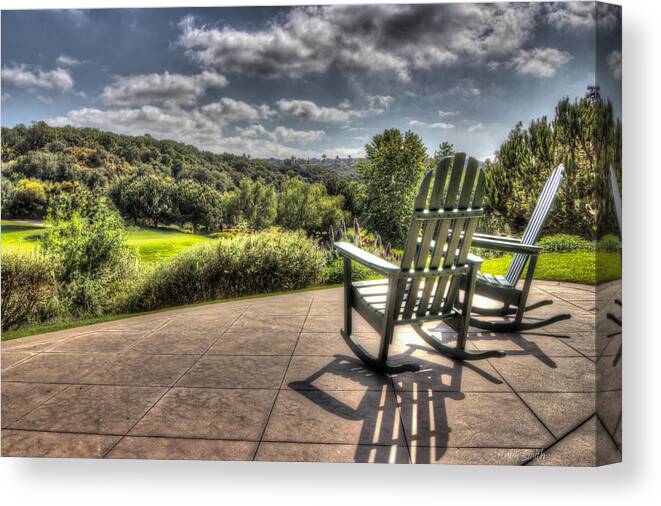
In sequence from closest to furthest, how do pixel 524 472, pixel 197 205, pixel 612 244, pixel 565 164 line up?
pixel 524 472, pixel 612 244, pixel 197 205, pixel 565 164

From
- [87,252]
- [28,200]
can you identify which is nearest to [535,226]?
[87,252]

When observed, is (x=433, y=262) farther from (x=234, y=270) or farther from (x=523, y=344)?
(x=234, y=270)

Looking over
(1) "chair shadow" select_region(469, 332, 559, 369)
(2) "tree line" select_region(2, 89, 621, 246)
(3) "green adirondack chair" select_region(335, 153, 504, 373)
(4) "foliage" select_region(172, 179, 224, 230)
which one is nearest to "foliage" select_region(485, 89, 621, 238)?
(2) "tree line" select_region(2, 89, 621, 246)

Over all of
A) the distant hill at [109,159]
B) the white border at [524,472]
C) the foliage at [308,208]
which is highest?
the distant hill at [109,159]

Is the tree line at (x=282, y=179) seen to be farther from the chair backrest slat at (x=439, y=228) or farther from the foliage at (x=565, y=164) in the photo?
the chair backrest slat at (x=439, y=228)

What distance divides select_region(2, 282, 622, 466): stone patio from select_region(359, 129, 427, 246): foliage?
2132 millimetres

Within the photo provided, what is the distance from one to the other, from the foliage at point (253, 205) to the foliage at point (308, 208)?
12cm

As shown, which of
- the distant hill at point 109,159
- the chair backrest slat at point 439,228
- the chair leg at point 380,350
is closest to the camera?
the chair backrest slat at point 439,228

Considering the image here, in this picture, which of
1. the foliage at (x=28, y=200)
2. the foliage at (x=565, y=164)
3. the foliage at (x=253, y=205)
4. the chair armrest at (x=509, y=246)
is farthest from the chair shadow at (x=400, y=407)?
the foliage at (x=28, y=200)

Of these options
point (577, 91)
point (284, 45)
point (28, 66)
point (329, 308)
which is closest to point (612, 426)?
point (329, 308)

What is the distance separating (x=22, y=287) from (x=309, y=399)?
2.66 m

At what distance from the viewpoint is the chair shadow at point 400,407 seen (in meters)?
1.92

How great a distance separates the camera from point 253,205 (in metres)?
4.63

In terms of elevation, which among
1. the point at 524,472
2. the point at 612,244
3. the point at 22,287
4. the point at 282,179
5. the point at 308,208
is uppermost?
the point at 282,179
